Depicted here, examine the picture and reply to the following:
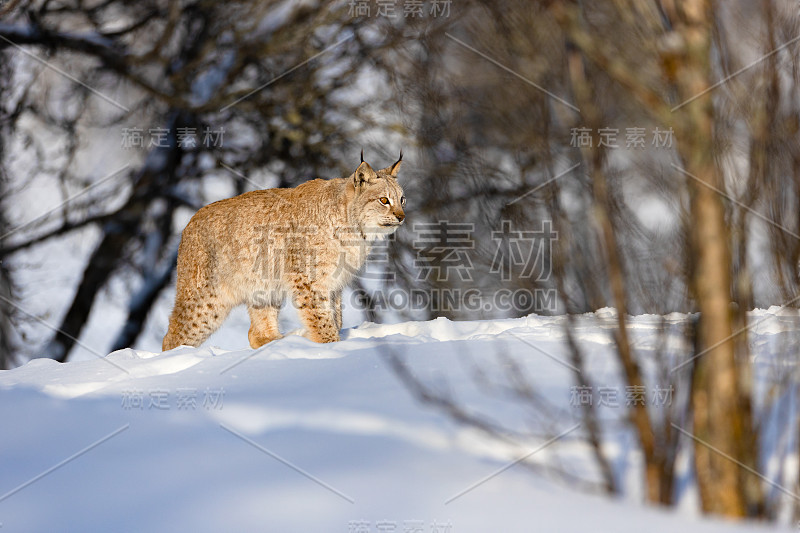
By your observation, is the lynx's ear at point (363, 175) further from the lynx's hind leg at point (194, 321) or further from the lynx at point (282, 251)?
the lynx's hind leg at point (194, 321)

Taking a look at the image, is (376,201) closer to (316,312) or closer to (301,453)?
(316,312)

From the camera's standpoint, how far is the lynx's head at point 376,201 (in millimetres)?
7152

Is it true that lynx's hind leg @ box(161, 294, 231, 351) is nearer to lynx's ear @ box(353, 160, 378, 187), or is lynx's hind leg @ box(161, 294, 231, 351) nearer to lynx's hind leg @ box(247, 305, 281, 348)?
lynx's hind leg @ box(247, 305, 281, 348)

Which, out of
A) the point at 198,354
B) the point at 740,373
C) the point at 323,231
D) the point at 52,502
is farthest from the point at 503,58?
the point at 323,231

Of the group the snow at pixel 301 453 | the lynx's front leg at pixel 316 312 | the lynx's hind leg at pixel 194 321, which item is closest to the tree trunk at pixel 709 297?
the snow at pixel 301 453

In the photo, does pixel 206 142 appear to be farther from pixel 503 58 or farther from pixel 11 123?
pixel 503 58

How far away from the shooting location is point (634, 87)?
2.94m

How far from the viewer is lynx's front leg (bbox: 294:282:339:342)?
714cm

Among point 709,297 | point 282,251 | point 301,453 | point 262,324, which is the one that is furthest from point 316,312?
point 709,297

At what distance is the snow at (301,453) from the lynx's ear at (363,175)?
2431 mm

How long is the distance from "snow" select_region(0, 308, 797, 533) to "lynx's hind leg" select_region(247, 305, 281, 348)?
9.29 feet

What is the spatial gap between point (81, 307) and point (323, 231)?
5530mm

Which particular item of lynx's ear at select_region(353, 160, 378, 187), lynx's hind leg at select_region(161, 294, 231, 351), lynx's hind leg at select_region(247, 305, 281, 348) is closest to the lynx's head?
lynx's ear at select_region(353, 160, 378, 187)

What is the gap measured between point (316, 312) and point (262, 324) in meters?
1.13
